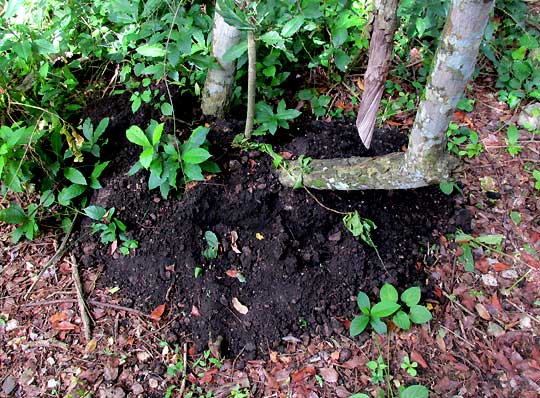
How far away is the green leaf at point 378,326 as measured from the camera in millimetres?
2314

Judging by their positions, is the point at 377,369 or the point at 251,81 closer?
the point at 377,369

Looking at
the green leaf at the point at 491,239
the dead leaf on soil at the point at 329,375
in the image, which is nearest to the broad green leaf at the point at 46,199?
the dead leaf on soil at the point at 329,375

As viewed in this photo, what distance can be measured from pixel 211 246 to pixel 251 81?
2.94 ft

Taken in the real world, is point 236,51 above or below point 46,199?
above

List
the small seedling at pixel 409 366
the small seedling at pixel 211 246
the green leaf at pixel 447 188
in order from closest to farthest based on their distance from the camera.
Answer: the small seedling at pixel 409 366 < the small seedling at pixel 211 246 < the green leaf at pixel 447 188

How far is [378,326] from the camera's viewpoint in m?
2.32

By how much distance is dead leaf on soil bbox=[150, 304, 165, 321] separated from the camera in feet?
7.96

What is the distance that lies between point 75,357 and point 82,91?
163 centimetres

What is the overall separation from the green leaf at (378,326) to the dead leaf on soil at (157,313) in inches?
42.0

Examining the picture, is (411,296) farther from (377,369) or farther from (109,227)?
(109,227)

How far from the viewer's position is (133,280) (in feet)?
8.27

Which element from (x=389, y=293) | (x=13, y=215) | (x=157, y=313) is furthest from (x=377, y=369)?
(x=13, y=215)

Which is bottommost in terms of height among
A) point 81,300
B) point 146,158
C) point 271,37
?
point 81,300

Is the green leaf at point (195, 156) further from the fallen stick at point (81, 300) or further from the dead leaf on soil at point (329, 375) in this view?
the dead leaf on soil at point (329, 375)
